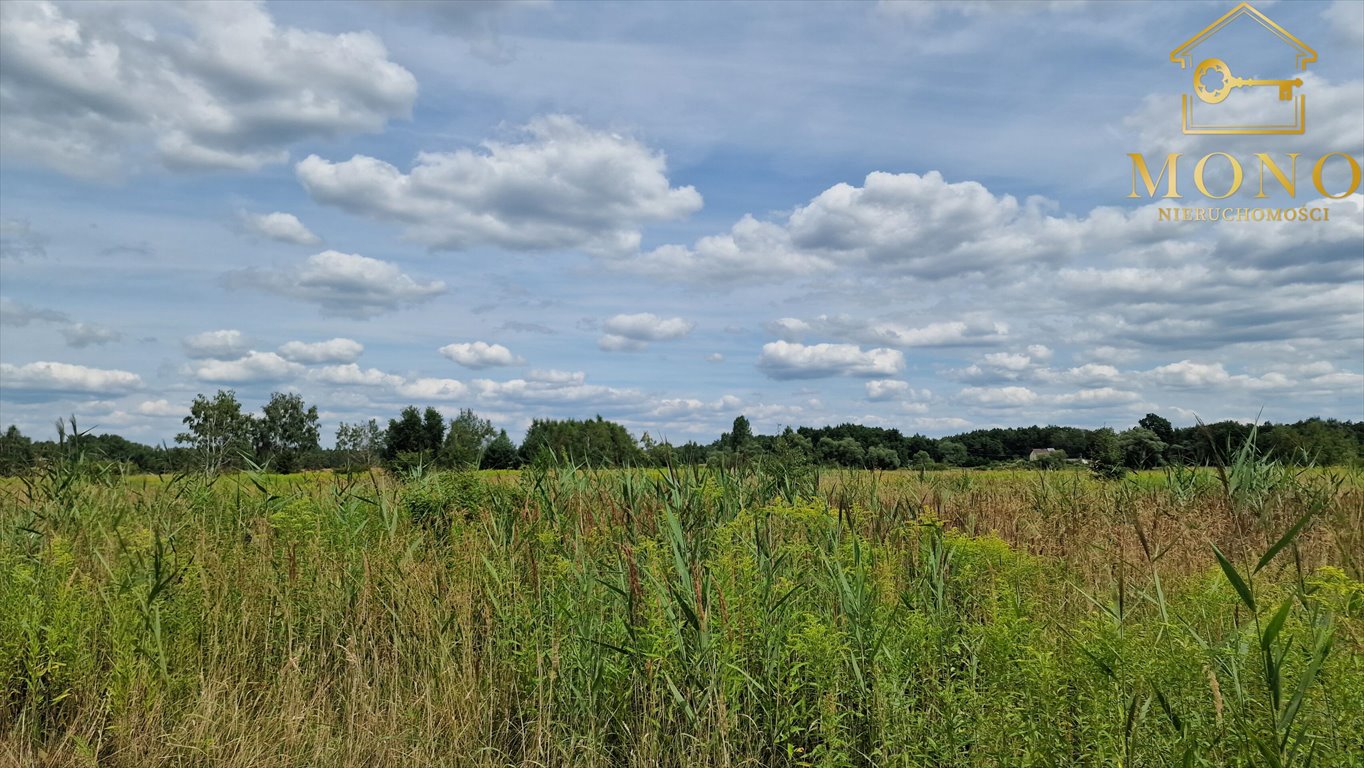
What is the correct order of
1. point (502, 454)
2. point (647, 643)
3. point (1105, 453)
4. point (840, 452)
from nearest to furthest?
point (647, 643)
point (840, 452)
point (1105, 453)
point (502, 454)

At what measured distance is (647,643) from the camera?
4.04 metres

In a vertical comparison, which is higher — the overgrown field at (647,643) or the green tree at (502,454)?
A: the green tree at (502,454)

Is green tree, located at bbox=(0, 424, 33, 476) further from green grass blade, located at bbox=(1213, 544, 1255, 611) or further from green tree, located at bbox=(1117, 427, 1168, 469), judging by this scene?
green tree, located at bbox=(1117, 427, 1168, 469)

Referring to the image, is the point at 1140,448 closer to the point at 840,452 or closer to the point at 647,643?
the point at 840,452

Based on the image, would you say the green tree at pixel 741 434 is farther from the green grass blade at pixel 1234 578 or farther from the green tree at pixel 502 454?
the green grass blade at pixel 1234 578

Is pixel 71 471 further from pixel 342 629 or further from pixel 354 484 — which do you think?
pixel 342 629

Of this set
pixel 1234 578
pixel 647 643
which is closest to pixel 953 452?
pixel 647 643

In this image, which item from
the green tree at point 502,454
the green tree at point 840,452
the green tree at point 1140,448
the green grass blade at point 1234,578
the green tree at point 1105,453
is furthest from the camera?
the green tree at point 1105,453

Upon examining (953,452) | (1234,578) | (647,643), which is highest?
(953,452)

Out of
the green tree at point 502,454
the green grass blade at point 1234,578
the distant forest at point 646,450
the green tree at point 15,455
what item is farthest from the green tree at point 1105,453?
the green tree at point 15,455

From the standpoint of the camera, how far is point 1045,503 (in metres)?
9.44

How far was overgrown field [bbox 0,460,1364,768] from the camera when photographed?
3.13 m

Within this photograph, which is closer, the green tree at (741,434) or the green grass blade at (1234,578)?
the green grass blade at (1234,578)

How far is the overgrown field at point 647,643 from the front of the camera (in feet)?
10.3
